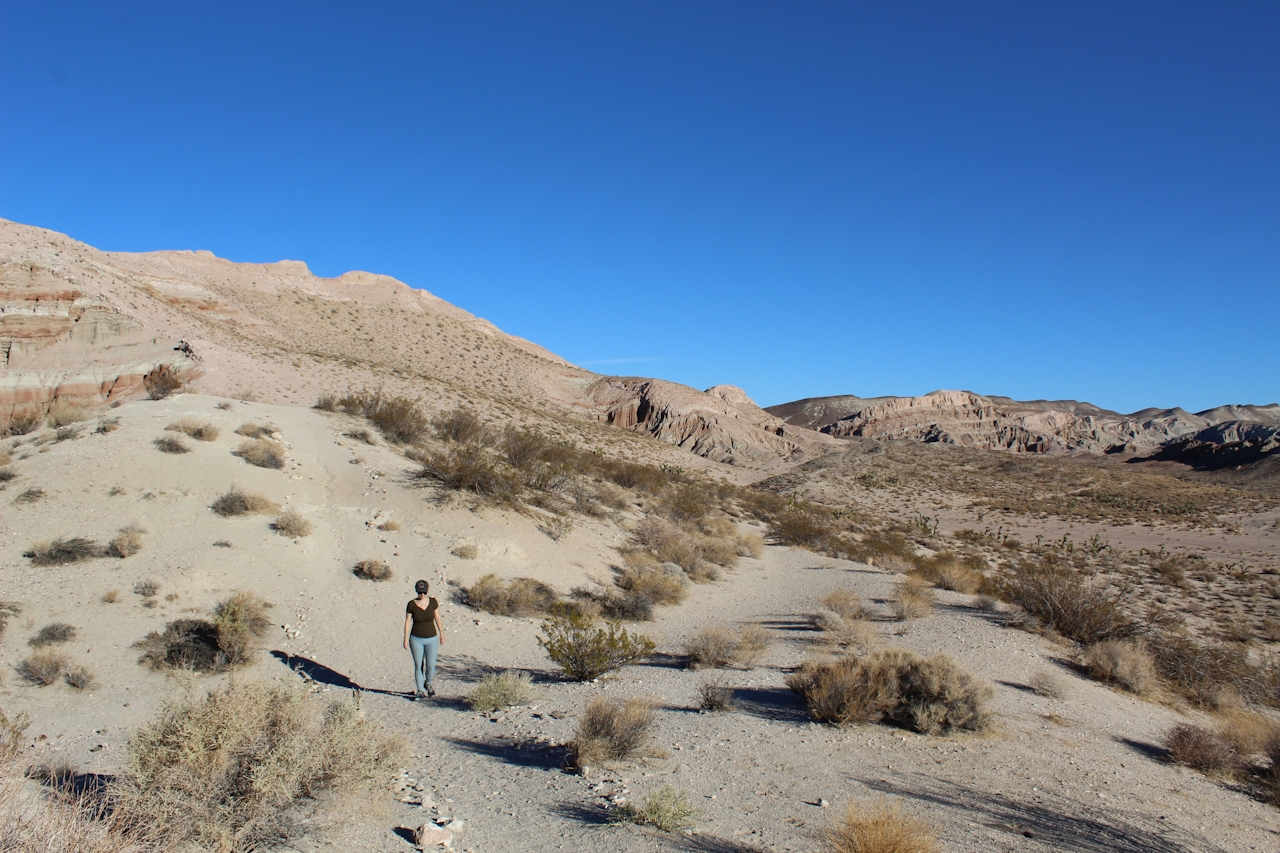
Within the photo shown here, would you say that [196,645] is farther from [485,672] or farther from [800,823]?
[800,823]

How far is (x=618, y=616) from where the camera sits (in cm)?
1245

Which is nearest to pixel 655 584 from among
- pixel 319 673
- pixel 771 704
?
pixel 771 704

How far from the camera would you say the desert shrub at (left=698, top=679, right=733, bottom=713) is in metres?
7.69

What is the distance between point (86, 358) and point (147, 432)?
589 inches

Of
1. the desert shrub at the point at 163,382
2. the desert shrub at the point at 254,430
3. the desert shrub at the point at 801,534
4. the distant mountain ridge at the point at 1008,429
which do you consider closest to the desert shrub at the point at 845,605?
the desert shrub at the point at 801,534

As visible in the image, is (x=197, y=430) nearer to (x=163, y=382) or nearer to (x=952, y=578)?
(x=163, y=382)

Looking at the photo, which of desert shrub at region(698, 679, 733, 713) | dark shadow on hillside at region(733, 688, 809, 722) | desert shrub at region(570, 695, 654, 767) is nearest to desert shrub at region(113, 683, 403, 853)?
desert shrub at region(570, 695, 654, 767)

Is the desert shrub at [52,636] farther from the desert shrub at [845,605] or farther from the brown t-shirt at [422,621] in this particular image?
the desert shrub at [845,605]

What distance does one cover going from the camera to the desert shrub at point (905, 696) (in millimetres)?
7109

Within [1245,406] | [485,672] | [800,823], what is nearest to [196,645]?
[485,672]

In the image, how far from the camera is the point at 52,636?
8883 millimetres

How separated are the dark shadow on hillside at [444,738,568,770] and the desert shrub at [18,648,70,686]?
18.2 ft

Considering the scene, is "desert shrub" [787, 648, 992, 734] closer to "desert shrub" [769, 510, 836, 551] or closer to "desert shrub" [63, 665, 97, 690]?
"desert shrub" [63, 665, 97, 690]

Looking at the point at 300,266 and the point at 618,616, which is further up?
the point at 300,266
